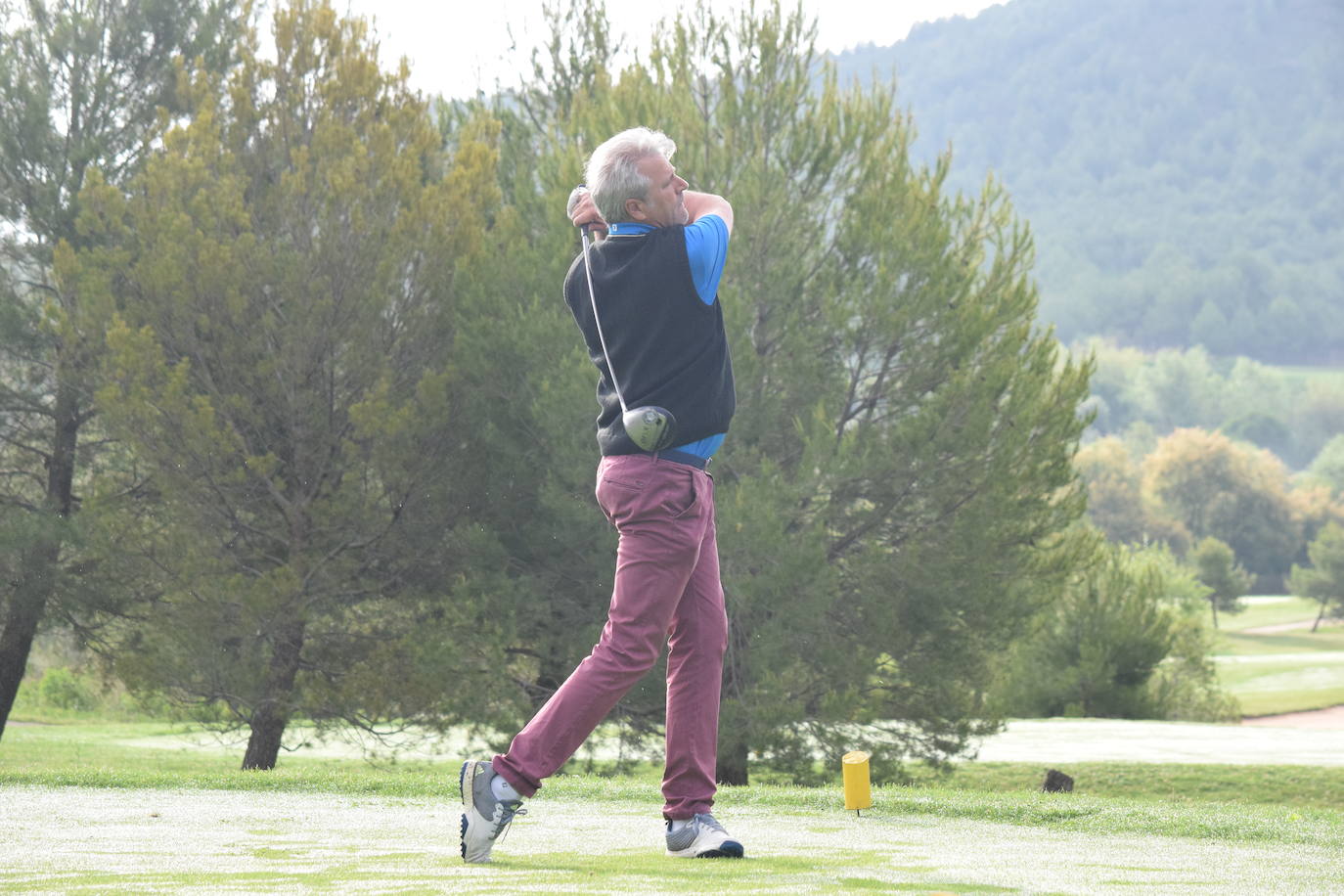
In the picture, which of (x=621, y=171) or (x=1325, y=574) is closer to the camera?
(x=621, y=171)

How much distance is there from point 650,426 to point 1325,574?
70.2 m

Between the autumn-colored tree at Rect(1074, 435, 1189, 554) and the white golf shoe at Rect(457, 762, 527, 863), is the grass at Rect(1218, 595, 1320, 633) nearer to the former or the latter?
the autumn-colored tree at Rect(1074, 435, 1189, 554)

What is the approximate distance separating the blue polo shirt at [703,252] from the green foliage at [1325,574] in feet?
226

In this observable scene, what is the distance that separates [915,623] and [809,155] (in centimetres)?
469

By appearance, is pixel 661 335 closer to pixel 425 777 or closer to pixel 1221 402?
pixel 425 777

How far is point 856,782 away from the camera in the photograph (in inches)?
197

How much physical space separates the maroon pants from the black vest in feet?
0.40

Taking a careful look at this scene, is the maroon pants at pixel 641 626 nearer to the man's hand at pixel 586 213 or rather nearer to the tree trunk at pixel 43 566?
the man's hand at pixel 586 213

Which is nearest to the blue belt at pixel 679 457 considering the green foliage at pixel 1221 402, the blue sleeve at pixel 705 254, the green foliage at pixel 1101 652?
the blue sleeve at pixel 705 254

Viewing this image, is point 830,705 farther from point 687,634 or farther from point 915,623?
point 687,634

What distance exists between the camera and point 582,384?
12.9m

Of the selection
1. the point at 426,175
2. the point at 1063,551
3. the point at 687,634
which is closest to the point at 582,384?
the point at 426,175

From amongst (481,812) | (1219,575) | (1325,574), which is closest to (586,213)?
(481,812)

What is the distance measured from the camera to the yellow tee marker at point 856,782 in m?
4.98
